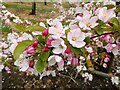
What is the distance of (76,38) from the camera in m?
0.77

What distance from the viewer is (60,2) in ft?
15.2

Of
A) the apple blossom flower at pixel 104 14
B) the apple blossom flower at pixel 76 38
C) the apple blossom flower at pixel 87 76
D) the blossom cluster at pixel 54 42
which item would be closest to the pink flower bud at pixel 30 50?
the blossom cluster at pixel 54 42

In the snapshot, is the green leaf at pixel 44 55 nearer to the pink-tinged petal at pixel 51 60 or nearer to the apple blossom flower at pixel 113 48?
the pink-tinged petal at pixel 51 60

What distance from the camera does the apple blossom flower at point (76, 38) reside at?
754 millimetres

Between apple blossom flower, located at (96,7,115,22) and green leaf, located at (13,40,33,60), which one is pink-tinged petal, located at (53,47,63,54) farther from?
apple blossom flower, located at (96,7,115,22)

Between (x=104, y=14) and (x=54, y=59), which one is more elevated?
(x=104, y=14)

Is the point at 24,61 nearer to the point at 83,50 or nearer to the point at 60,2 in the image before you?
the point at 83,50

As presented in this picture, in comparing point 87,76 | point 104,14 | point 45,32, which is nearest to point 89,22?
point 104,14

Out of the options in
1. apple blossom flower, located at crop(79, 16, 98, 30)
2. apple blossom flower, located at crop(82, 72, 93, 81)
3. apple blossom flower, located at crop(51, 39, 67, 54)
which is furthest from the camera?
apple blossom flower, located at crop(82, 72, 93, 81)

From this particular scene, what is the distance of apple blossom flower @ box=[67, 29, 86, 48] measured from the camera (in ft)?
2.48

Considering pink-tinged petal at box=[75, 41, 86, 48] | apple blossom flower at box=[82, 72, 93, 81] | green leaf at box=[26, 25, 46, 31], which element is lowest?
apple blossom flower at box=[82, 72, 93, 81]

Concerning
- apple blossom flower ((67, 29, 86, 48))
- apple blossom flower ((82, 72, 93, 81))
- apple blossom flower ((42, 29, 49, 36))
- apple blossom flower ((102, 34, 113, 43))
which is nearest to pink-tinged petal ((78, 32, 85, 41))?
apple blossom flower ((67, 29, 86, 48))

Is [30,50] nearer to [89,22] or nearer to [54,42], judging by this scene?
[54,42]

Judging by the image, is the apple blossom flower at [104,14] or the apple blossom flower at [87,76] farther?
the apple blossom flower at [87,76]
